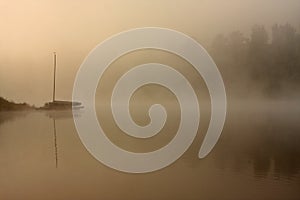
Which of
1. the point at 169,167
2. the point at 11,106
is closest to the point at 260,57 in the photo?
the point at 169,167

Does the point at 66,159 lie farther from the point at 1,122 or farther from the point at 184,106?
the point at 184,106

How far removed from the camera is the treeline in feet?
3.92

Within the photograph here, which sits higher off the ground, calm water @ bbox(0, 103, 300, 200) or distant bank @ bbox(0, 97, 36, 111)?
distant bank @ bbox(0, 97, 36, 111)

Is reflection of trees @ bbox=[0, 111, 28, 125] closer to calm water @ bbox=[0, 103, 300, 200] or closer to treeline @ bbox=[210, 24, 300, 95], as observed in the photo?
calm water @ bbox=[0, 103, 300, 200]

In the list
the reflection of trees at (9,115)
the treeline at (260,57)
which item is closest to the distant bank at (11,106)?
→ the reflection of trees at (9,115)

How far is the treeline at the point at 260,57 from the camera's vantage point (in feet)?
3.92

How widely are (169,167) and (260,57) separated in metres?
0.41

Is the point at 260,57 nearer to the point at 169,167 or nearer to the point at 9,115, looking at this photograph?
the point at 169,167

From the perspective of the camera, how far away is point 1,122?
4.01 ft

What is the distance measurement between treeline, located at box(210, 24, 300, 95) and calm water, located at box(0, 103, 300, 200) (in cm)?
7

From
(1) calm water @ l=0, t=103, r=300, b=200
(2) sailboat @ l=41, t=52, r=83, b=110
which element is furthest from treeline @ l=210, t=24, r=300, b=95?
(2) sailboat @ l=41, t=52, r=83, b=110

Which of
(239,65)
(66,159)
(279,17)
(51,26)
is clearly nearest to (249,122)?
(239,65)

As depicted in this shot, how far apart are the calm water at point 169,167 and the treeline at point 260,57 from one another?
0.24ft

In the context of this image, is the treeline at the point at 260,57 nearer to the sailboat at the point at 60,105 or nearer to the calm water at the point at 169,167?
the calm water at the point at 169,167
